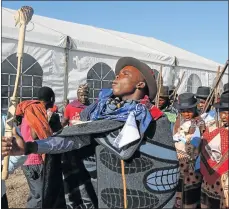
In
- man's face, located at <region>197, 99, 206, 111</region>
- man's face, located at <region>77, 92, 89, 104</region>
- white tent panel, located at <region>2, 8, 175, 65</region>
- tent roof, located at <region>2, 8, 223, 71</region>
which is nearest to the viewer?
man's face, located at <region>197, 99, 206, 111</region>

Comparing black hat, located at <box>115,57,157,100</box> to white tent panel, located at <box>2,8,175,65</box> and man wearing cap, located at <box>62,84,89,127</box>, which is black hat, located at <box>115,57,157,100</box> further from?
white tent panel, located at <box>2,8,175,65</box>

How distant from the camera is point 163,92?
512cm

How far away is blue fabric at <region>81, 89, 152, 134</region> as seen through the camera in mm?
1970

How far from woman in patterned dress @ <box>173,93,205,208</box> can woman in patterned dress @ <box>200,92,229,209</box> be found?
0.15 m

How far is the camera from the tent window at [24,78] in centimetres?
662

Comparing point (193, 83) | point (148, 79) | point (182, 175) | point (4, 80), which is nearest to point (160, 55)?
point (193, 83)

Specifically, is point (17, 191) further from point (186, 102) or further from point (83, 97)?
point (186, 102)

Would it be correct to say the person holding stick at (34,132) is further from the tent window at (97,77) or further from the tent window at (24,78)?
the tent window at (97,77)

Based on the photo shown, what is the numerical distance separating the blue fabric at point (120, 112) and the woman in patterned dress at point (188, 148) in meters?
1.71

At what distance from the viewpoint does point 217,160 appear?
333 cm

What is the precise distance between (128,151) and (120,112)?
8.8 inches

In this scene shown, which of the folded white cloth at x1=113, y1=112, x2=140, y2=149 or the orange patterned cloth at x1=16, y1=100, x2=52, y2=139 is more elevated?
the folded white cloth at x1=113, y1=112, x2=140, y2=149

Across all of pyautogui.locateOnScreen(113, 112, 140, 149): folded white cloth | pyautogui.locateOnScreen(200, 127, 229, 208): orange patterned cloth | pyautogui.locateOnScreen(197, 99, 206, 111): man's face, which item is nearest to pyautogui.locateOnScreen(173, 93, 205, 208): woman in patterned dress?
pyautogui.locateOnScreen(200, 127, 229, 208): orange patterned cloth

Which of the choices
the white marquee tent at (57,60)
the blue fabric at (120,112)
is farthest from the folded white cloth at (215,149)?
the white marquee tent at (57,60)
